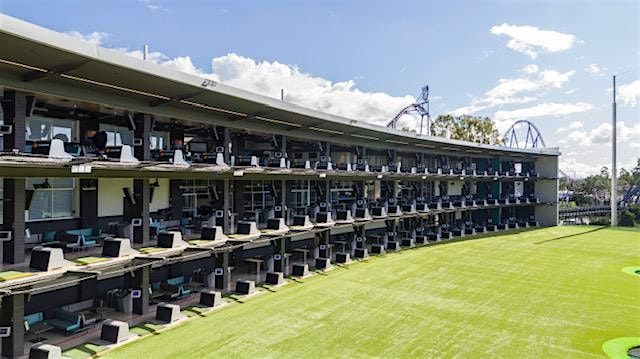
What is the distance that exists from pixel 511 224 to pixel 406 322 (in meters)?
33.6

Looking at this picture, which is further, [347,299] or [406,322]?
[347,299]

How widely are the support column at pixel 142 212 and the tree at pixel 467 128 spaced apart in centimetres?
5330

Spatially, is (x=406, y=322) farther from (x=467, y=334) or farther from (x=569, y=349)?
(x=569, y=349)

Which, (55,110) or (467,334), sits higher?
(55,110)

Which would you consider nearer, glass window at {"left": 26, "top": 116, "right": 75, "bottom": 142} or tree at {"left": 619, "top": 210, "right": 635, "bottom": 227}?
glass window at {"left": 26, "top": 116, "right": 75, "bottom": 142}

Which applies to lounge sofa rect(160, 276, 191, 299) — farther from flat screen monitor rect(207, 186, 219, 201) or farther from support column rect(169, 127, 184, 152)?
support column rect(169, 127, 184, 152)

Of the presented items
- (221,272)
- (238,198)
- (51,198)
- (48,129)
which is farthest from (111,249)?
(238,198)

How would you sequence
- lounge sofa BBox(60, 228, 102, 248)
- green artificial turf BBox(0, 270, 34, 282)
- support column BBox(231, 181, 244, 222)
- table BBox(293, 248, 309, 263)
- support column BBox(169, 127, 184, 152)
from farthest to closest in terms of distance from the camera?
table BBox(293, 248, 309, 263) → support column BBox(231, 181, 244, 222) → support column BBox(169, 127, 184, 152) → lounge sofa BBox(60, 228, 102, 248) → green artificial turf BBox(0, 270, 34, 282)

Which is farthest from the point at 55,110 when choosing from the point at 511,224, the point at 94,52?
the point at 511,224

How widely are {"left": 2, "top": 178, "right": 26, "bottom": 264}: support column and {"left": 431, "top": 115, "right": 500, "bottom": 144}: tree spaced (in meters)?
58.0

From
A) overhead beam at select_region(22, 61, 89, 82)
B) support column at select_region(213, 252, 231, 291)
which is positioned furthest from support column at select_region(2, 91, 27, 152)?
support column at select_region(213, 252, 231, 291)

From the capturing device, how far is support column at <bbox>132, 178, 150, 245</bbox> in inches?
673

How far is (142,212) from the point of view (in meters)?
17.1

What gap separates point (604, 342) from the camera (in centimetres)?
1495
